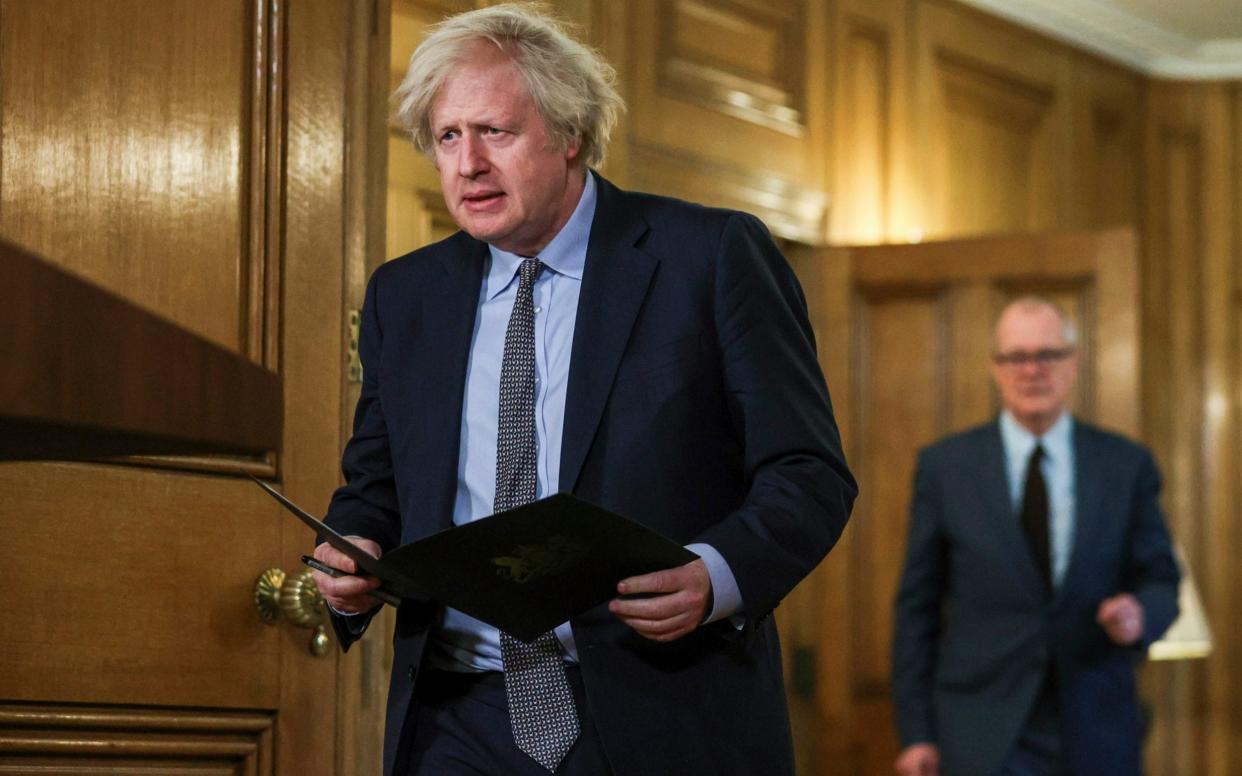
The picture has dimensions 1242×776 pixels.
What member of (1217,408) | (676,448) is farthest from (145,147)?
(1217,408)

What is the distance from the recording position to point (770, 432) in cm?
201

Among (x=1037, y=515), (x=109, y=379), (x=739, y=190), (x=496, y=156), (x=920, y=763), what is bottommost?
(x=920, y=763)

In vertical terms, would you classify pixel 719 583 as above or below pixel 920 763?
above

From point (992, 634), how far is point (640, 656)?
2.69 metres

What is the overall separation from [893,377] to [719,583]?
14.0ft

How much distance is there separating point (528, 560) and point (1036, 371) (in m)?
3.30

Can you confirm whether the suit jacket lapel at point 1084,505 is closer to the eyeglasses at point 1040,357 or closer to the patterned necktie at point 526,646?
the eyeglasses at point 1040,357

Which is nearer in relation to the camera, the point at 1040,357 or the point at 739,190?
the point at 1040,357

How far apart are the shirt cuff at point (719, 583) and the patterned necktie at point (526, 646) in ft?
0.67

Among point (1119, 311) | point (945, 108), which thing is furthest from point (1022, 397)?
point (945, 108)

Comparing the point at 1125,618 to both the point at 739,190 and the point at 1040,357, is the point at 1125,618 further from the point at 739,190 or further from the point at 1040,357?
the point at 739,190

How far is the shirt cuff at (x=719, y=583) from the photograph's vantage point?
1.85 m

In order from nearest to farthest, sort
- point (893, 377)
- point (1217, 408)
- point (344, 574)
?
point (344, 574) → point (893, 377) → point (1217, 408)

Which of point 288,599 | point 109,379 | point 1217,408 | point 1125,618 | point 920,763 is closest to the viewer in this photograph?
point 109,379
